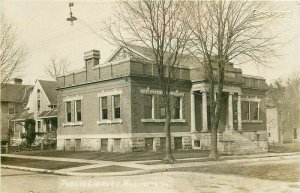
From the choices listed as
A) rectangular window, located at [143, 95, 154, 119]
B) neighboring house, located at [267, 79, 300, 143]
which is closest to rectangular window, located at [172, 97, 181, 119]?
rectangular window, located at [143, 95, 154, 119]

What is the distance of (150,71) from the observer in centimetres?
2538

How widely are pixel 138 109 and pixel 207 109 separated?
6840 mm

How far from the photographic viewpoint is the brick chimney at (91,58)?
89.0 feet

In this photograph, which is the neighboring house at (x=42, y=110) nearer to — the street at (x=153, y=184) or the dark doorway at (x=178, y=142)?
the dark doorway at (x=178, y=142)

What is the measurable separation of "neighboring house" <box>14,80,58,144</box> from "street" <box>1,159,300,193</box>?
69.1 feet

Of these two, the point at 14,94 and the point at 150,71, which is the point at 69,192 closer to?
the point at 150,71

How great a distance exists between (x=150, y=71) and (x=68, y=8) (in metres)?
11.3

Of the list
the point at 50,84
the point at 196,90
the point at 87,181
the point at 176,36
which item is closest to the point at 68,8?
the point at 176,36

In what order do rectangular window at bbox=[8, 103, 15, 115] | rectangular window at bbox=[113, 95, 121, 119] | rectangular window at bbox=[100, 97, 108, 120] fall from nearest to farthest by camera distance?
rectangular window at bbox=[113, 95, 121, 119]
rectangular window at bbox=[100, 97, 108, 120]
rectangular window at bbox=[8, 103, 15, 115]

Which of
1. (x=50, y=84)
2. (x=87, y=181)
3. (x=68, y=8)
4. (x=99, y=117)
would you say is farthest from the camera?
(x=50, y=84)

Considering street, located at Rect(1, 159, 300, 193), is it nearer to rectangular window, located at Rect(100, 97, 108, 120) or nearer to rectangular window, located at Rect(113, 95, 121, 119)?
rectangular window, located at Rect(113, 95, 121, 119)

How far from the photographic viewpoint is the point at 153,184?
469 inches

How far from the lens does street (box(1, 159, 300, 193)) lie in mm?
11125

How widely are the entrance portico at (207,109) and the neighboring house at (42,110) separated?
12581 mm
